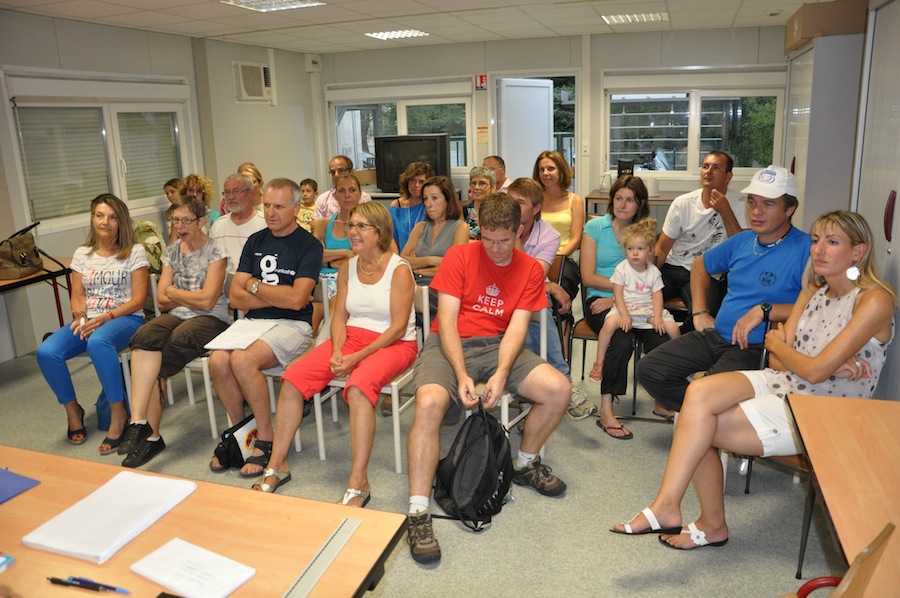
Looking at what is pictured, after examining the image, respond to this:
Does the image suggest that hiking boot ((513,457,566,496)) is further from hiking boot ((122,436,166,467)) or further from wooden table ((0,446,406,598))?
hiking boot ((122,436,166,467))

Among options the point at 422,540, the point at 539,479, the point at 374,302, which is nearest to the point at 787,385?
the point at 539,479

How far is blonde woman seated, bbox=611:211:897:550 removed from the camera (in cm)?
233

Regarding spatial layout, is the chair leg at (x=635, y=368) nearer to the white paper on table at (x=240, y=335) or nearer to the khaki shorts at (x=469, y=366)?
the khaki shorts at (x=469, y=366)

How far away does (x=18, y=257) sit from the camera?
4.36m

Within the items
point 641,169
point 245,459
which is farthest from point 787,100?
point 245,459

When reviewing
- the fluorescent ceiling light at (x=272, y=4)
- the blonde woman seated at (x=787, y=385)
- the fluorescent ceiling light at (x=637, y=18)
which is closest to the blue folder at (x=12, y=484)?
the blonde woman seated at (x=787, y=385)

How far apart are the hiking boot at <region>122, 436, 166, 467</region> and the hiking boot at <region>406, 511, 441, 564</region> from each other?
5.04 ft

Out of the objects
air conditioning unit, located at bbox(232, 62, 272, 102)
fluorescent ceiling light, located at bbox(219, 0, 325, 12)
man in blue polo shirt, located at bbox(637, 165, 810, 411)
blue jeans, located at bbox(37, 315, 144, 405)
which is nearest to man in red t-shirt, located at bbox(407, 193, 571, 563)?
man in blue polo shirt, located at bbox(637, 165, 810, 411)

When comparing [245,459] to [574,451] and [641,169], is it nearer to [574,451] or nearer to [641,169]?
[574,451]

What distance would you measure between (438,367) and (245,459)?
1.10m

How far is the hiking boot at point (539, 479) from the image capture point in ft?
9.70

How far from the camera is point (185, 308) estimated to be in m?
3.72

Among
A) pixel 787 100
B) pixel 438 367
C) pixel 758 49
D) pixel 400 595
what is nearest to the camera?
pixel 400 595

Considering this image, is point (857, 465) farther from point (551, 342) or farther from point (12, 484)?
point (12, 484)
